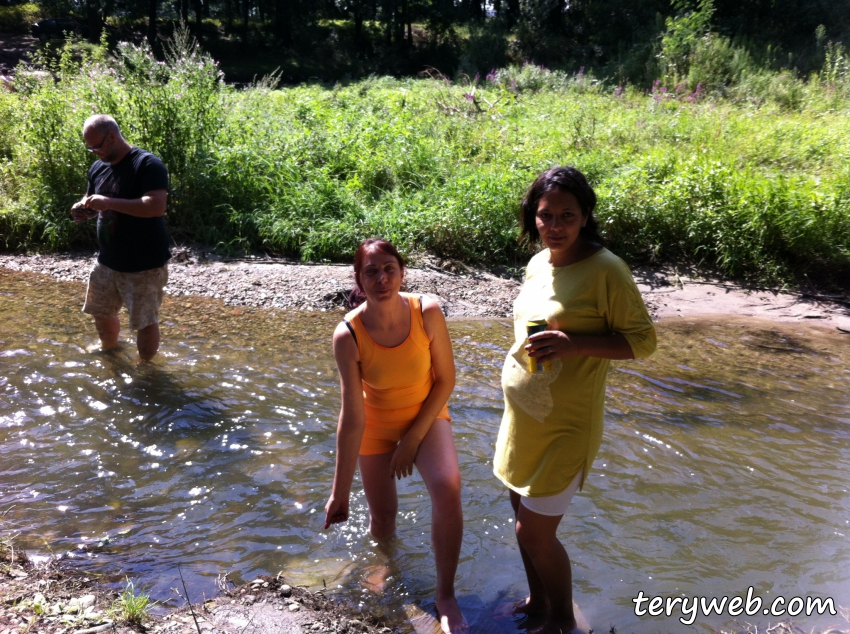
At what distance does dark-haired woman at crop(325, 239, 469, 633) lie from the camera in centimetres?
304

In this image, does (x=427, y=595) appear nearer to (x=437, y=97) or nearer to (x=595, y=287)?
(x=595, y=287)

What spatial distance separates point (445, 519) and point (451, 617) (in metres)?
0.43

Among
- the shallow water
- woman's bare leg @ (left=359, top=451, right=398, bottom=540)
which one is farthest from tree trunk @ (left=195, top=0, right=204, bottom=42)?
woman's bare leg @ (left=359, top=451, right=398, bottom=540)

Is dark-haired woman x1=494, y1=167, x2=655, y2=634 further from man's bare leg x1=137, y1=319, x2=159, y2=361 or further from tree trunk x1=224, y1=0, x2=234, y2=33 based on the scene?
tree trunk x1=224, y1=0, x2=234, y2=33

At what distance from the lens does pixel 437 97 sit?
50.1 ft

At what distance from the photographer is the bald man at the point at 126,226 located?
5.04 m

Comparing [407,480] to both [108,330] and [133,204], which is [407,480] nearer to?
[133,204]

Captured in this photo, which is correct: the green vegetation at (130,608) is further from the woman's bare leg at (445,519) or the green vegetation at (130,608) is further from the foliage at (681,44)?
the foliage at (681,44)

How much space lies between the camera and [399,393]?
313 cm

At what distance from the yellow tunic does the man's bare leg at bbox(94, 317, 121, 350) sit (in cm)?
430

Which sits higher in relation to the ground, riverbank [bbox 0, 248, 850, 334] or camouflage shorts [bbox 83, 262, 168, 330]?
camouflage shorts [bbox 83, 262, 168, 330]

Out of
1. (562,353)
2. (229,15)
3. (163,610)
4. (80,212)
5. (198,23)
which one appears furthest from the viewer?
(229,15)

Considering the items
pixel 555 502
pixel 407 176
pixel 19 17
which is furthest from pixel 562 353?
pixel 19 17

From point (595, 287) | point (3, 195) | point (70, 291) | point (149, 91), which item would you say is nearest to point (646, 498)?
point (595, 287)
